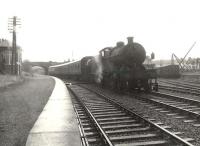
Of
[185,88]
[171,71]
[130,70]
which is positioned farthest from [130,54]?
[171,71]

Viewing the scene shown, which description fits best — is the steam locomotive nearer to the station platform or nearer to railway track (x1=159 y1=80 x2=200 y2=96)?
railway track (x1=159 y1=80 x2=200 y2=96)

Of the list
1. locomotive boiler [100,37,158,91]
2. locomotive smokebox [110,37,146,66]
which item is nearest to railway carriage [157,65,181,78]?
locomotive boiler [100,37,158,91]

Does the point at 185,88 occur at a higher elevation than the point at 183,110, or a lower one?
higher

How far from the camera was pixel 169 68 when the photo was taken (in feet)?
136

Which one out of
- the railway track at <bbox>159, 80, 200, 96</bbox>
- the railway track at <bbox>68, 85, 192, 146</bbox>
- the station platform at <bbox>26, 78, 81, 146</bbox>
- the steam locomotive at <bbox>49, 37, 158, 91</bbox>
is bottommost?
the railway track at <bbox>68, 85, 192, 146</bbox>

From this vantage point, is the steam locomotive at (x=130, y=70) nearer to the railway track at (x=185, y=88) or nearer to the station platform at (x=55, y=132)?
the railway track at (x=185, y=88)

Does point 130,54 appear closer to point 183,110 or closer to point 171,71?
point 183,110

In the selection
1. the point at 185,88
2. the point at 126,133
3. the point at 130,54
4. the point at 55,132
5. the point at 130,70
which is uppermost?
the point at 130,54

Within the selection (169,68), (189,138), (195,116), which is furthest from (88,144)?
(169,68)

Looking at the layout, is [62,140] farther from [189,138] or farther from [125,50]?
[125,50]

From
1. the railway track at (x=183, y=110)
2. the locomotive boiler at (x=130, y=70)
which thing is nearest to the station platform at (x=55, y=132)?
the railway track at (x=183, y=110)

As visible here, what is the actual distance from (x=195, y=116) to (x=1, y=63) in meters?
43.7

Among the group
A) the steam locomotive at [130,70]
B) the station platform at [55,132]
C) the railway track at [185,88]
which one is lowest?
the station platform at [55,132]

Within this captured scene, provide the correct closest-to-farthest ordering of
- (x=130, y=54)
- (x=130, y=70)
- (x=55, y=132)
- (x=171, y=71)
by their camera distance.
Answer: (x=55, y=132), (x=130, y=70), (x=130, y=54), (x=171, y=71)
